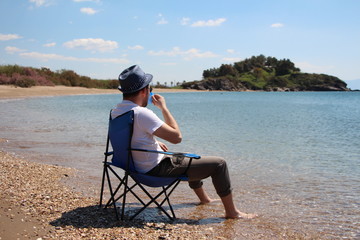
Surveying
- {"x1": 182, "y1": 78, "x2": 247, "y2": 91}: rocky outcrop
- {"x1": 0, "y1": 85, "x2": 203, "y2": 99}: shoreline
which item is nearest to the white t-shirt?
{"x1": 0, "y1": 85, "x2": 203, "y2": 99}: shoreline

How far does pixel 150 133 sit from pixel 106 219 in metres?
1.11

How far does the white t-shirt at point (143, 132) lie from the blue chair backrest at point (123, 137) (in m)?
0.07

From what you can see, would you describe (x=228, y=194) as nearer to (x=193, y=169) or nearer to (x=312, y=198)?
(x=193, y=169)

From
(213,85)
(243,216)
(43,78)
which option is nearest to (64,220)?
(243,216)

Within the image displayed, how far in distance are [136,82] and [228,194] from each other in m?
1.73

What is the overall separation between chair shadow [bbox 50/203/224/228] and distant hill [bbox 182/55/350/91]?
370 ft

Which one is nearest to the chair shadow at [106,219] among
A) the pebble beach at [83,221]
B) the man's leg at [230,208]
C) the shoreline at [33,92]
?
the pebble beach at [83,221]

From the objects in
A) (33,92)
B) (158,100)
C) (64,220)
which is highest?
Answer: (158,100)

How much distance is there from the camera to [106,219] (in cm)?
396

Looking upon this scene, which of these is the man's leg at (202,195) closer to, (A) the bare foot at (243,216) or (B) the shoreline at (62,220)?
(A) the bare foot at (243,216)

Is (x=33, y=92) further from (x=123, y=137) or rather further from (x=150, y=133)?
(x=150, y=133)

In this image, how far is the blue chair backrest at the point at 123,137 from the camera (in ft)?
12.3

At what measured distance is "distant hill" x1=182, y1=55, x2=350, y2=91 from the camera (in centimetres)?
12390

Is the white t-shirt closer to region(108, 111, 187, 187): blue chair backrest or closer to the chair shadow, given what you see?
region(108, 111, 187, 187): blue chair backrest
